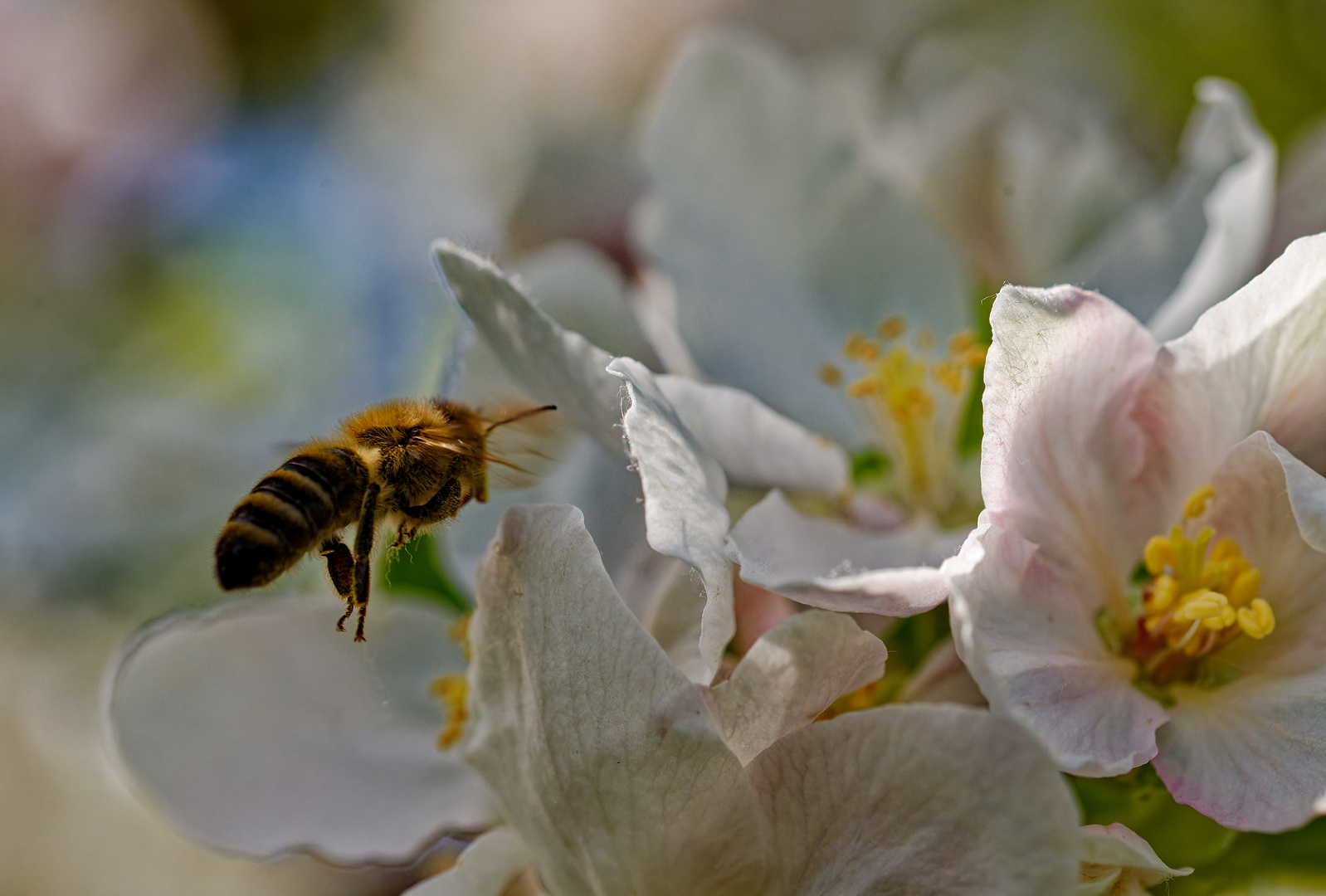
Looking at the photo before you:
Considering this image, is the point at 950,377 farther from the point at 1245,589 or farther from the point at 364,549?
the point at 364,549

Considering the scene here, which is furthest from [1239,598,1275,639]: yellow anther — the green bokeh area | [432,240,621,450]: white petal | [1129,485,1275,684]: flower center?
[432,240,621,450]: white petal

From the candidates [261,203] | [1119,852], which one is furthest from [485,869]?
[261,203]

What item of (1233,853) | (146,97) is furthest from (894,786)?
(146,97)

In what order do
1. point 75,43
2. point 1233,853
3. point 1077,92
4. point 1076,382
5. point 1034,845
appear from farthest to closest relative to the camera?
point 75,43 < point 1077,92 < point 1233,853 < point 1076,382 < point 1034,845

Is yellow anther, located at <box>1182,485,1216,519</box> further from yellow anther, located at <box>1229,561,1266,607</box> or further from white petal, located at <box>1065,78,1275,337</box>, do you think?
white petal, located at <box>1065,78,1275,337</box>

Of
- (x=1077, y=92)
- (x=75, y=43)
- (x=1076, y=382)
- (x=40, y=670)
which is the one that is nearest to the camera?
(x=1076, y=382)

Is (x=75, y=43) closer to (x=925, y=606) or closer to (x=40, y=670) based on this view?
(x=40, y=670)
